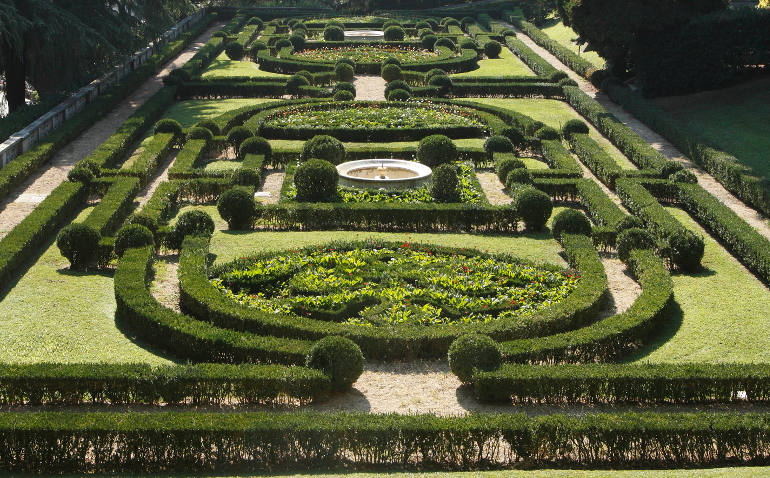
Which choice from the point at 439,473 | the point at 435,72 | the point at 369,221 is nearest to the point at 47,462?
the point at 439,473

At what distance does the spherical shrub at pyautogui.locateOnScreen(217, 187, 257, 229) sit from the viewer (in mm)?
19484

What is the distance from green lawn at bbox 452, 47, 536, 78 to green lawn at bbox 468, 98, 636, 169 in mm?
4138

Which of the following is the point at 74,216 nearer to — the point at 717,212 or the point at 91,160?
the point at 91,160

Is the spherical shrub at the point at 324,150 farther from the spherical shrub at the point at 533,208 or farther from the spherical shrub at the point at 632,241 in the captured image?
the spherical shrub at the point at 632,241

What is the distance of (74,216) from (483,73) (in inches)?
963

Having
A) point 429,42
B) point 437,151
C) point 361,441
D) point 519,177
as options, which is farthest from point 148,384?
point 429,42

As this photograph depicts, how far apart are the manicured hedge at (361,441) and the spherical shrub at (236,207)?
894 centimetres

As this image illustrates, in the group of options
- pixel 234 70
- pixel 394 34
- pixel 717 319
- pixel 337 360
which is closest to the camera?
pixel 337 360

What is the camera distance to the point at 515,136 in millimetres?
26875

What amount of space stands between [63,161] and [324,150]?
7292 mm

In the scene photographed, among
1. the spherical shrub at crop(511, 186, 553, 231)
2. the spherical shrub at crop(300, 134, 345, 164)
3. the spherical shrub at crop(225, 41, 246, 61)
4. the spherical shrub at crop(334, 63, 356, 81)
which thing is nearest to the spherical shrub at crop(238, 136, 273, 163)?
the spherical shrub at crop(300, 134, 345, 164)

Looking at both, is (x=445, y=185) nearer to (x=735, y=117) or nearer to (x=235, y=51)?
(x=735, y=117)

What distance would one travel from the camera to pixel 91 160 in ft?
74.9

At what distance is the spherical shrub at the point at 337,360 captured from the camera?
12391 mm
